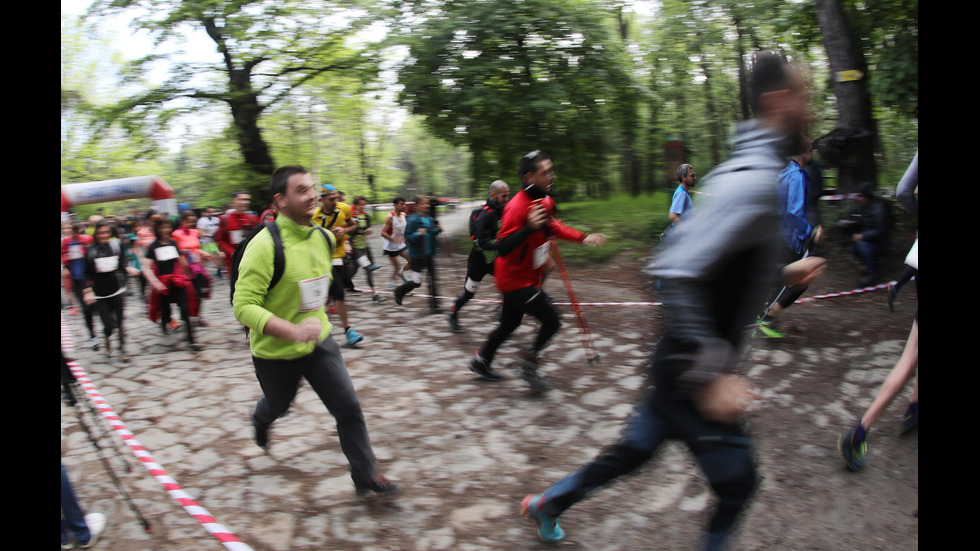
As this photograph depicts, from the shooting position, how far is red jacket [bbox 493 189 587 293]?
505 centimetres

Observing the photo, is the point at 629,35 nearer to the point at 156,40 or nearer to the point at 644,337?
the point at 156,40

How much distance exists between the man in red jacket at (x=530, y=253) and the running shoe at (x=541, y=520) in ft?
6.52

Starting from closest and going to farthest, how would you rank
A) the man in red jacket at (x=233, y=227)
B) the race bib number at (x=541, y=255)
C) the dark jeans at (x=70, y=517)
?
1. the dark jeans at (x=70, y=517)
2. the race bib number at (x=541, y=255)
3. the man in red jacket at (x=233, y=227)

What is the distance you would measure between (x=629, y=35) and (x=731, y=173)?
87.7 ft

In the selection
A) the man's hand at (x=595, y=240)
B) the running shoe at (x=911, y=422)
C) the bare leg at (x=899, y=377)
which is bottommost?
the running shoe at (x=911, y=422)

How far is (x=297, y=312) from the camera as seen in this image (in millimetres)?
3770

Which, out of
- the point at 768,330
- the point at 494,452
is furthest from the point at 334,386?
the point at 768,330

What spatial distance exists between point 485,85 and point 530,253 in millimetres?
A: 9992

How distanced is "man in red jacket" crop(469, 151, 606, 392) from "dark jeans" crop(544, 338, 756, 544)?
2.13m

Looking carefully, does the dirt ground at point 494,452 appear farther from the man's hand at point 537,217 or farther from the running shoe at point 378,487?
the man's hand at point 537,217

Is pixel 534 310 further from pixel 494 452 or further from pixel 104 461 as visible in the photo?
pixel 104 461

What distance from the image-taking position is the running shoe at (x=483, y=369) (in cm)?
604

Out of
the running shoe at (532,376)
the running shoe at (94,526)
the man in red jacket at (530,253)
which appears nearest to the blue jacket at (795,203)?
the man in red jacket at (530,253)
